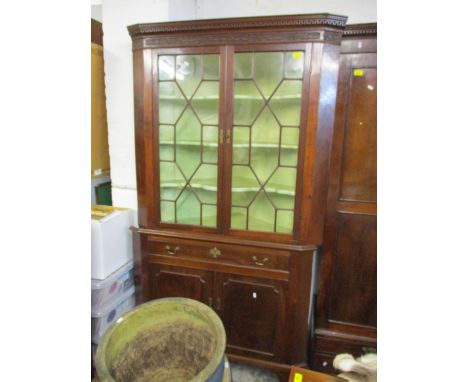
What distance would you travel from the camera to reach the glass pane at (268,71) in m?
1.41

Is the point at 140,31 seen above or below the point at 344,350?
above

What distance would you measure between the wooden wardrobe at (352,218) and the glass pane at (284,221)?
224 millimetres

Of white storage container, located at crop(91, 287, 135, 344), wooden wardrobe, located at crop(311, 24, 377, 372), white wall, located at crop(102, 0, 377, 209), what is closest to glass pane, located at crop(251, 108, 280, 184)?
wooden wardrobe, located at crop(311, 24, 377, 372)

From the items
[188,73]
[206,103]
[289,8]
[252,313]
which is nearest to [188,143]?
[206,103]

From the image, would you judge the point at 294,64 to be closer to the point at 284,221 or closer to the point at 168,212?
the point at 284,221

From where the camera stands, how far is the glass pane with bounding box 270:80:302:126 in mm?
1421

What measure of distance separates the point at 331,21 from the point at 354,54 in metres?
0.25

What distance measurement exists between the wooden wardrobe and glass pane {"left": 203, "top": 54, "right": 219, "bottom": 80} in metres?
0.64

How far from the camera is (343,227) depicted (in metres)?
1.60

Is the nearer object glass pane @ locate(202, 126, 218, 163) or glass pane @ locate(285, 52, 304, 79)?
glass pane @ locate(285, 52, 304, 79)

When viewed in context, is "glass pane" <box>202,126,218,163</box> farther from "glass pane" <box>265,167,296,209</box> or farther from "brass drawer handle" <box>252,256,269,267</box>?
"brass drawer handle" <box>252,256,269,267</box>
